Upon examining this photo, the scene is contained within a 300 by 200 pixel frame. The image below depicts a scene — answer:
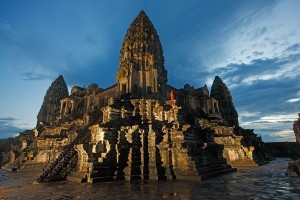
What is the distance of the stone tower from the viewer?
29.8m

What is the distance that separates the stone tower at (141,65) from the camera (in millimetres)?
29750

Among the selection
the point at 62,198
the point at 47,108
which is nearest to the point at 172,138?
the point at 62,198

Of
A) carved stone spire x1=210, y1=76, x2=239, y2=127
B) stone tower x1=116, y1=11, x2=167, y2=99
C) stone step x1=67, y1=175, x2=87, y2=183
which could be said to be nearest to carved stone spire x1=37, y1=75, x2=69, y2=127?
stone tower x1=116, y1=11, x2=167, y2=99

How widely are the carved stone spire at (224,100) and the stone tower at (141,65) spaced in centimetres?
3242

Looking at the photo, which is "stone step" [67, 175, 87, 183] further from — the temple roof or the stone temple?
the temple roof

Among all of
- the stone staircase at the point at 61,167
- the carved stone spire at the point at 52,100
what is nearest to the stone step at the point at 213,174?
the stone staircase at the point at 61,167

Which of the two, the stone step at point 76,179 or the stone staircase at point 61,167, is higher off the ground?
the stone staircase at point 61,167

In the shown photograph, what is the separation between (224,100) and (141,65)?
38261mm

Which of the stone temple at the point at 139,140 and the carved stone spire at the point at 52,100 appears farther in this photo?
the carved stone spire at the point at 52,100

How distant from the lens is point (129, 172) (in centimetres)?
1553

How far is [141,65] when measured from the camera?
30969 millimetres

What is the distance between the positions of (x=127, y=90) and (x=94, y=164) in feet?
52.4

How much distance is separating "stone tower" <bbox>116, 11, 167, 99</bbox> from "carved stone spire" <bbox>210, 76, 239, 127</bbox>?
32.4 m

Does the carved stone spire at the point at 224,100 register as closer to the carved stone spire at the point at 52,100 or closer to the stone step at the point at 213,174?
the stone step at the point at 213,174
